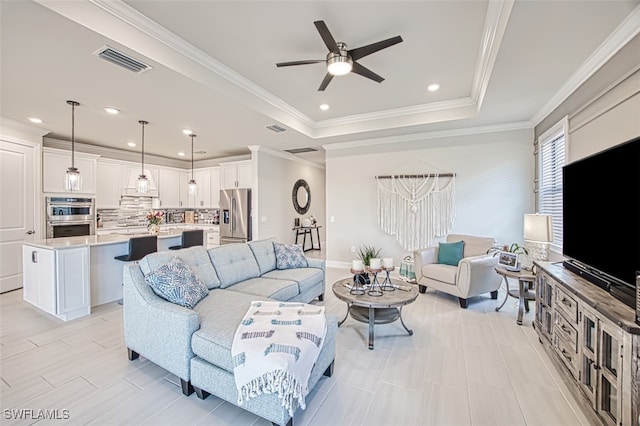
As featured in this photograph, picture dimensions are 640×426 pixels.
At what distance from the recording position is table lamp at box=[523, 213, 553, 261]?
3.08 meters

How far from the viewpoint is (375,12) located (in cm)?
236

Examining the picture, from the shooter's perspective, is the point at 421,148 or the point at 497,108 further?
the point at 421,148

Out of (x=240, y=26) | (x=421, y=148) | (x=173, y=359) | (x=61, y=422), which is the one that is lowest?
(x=61, y=422)

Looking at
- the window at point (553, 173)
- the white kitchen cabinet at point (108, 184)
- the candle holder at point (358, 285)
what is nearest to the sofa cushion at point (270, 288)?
the candle holder at point (358, 285)

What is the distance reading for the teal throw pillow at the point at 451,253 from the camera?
4098 millimetres

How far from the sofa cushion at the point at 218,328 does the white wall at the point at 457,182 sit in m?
3.66

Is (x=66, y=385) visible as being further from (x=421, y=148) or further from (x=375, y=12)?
(x=421, y=148)

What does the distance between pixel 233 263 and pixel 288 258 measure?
82 centimetres

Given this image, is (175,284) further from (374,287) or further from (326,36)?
(326,36)

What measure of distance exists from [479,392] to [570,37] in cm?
290

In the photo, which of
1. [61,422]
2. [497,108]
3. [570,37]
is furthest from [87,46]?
[497,108]

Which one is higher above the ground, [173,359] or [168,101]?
[168,101]

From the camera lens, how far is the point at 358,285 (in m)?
2.94

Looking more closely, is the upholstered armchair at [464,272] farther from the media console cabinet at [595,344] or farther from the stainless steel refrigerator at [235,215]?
the stainless steel refrigerator at [235,215]
